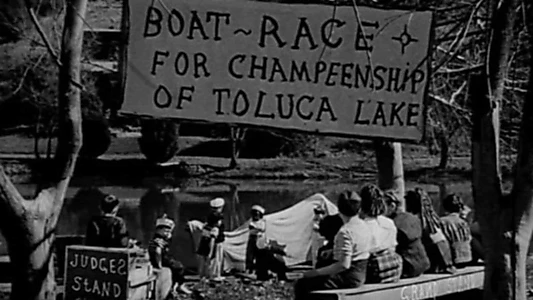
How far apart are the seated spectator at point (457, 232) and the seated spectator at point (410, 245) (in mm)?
637

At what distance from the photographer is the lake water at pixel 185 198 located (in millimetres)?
23719

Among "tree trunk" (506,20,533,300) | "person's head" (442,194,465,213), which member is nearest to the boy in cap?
"person's head" (442,194,465,213)

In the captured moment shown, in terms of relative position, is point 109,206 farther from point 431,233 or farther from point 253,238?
point 253,238

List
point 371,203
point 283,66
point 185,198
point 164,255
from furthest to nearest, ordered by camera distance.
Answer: point 185,198 → point 164,255 → point 371,203 → point 283,66

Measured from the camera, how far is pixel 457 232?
9.82m

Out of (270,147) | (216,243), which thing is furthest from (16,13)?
(270,147)

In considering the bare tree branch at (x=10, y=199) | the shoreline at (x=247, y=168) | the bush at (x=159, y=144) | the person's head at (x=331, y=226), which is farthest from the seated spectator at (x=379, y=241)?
the bush at (x=159, y=144)

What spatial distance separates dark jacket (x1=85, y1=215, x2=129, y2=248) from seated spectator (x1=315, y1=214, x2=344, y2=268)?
76.7 inches

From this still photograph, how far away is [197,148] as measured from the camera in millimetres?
44219

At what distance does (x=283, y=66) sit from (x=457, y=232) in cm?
465

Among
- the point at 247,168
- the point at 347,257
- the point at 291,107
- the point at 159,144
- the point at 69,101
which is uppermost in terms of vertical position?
the point at 159,144

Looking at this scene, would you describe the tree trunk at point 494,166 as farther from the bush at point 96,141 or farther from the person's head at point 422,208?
the bush at point 96,141

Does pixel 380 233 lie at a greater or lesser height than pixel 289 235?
greater

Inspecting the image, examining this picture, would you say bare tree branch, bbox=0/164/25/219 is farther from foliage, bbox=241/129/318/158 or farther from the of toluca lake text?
foliage, bbox=241/129/318/158
